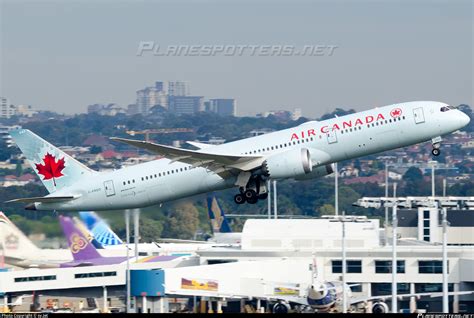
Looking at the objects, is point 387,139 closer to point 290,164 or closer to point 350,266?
point 290,164

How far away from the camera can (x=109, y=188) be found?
45.4 metres

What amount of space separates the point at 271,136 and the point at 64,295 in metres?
15.6

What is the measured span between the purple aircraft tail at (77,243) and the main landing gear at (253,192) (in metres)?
11.1

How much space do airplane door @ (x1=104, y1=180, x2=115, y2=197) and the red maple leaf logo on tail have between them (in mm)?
2696

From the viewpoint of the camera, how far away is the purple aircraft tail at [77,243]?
53031 mm

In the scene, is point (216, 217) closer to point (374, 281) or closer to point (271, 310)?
point (374, 281)

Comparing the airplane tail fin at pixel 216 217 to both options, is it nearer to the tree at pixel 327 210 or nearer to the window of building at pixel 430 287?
the window of building at pixel 430 287

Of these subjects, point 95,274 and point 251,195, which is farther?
point 95,274

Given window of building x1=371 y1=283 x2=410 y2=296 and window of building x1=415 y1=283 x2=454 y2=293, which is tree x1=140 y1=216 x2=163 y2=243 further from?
window of building x1=415 y1=283 x2=454 y2=293

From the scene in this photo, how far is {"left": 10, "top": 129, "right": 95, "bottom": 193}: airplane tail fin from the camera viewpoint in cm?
4691

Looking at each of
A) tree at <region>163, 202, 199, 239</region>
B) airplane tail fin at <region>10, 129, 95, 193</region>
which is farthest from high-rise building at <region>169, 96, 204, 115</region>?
airplane tail fin at <region>10, 129, 95, 193</region>

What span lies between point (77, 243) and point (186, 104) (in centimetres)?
13483

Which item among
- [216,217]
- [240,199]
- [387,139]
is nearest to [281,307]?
[240,199]

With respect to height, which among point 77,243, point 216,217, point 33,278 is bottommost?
point 33,278
